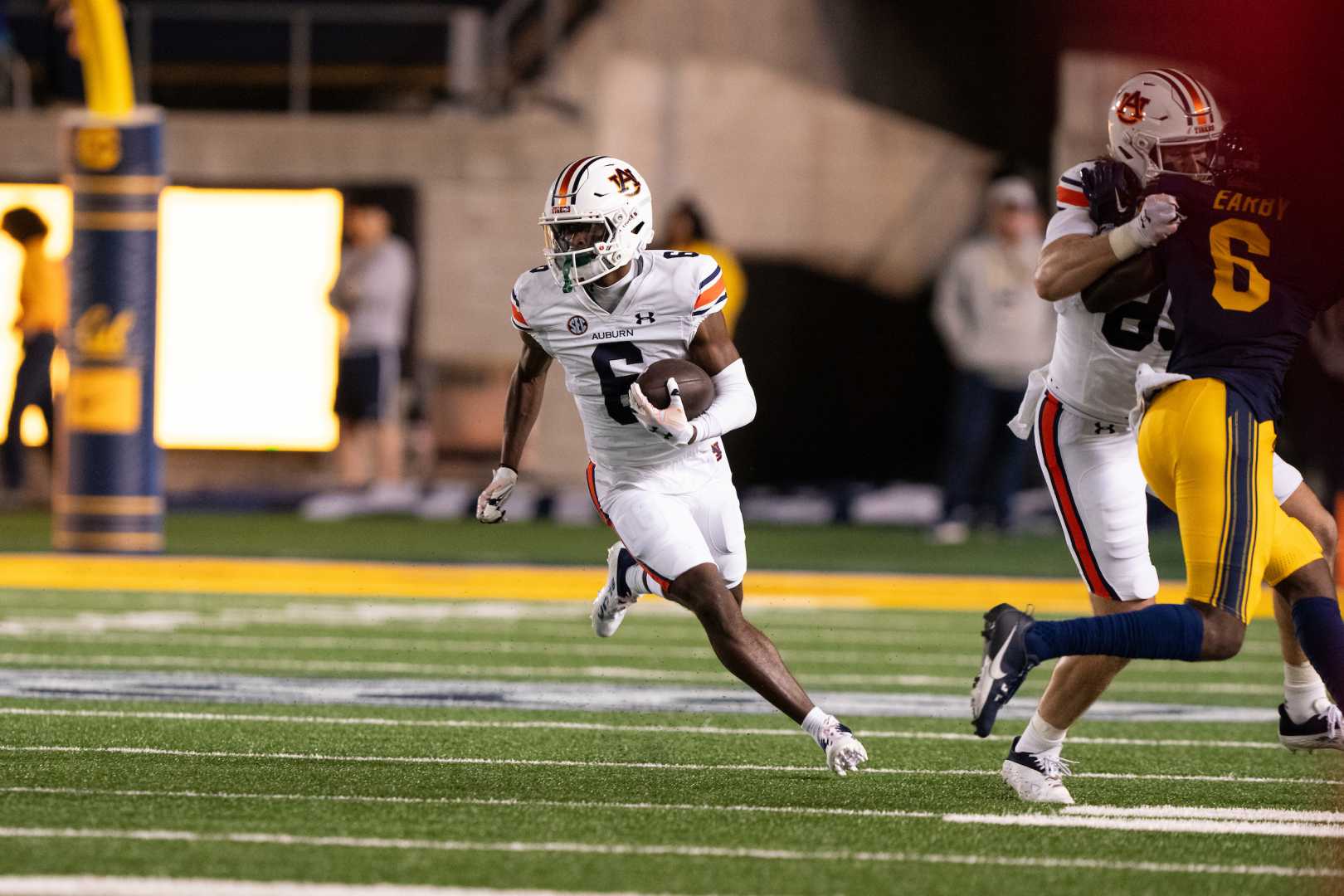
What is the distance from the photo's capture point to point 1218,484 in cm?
467

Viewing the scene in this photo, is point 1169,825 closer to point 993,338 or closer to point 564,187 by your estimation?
point 564,187

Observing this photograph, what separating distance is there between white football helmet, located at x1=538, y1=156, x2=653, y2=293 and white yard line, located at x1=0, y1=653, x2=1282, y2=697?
6.66ft

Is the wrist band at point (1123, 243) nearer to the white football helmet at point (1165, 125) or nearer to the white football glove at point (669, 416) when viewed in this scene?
the white football helmet at point (1165, 125)

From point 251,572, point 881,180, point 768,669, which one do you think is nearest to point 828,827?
point 768,669

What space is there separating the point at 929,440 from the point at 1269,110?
511 inches

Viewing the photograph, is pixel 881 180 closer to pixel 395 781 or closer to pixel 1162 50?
pixel 1162 50

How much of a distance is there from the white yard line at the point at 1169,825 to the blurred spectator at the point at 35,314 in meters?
10.4

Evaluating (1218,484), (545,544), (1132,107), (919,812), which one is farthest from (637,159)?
(1218,484)

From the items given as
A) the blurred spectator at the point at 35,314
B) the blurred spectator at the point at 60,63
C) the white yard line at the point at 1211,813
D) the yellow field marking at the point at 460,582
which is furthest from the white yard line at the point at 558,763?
the blurred spectator at the point at 60,63

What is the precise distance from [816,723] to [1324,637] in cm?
108

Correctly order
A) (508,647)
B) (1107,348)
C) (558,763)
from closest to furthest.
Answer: (1107,348) < (558,763) < (508,647)

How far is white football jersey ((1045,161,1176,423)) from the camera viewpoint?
208 inches

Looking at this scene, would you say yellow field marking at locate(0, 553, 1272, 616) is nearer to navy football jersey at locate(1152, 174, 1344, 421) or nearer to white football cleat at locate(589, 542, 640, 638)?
white football cleat at locate(589, 542, 640, 638)

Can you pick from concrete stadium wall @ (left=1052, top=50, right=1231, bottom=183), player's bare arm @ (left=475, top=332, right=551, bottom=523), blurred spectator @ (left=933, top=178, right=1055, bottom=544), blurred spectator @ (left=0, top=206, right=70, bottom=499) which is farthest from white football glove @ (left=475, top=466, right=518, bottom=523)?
concrete stadium wall @ (left=1052, top=50, right=1231, bottom=183)
